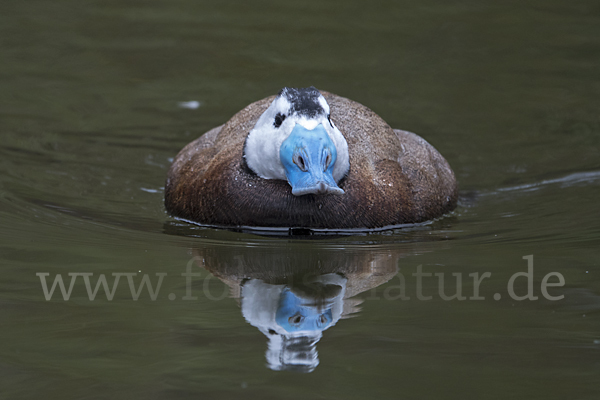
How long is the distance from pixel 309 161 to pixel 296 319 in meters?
1.81

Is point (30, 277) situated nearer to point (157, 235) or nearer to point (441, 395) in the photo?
point (157, 235)

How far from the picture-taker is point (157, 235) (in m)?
6.33

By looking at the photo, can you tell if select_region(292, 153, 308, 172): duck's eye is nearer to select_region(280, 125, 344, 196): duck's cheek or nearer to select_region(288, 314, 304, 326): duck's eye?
select_region(280, 125, 344, 196): duck's cheek

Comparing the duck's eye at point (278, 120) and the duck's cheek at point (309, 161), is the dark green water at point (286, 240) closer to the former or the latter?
the duck's cheek at point (309, 161)

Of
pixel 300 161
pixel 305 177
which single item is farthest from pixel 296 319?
pixel 300 161

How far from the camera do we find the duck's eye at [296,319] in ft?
14.0

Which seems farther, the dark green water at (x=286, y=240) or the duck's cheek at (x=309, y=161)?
the duck's cheek at (x=309, y=161)

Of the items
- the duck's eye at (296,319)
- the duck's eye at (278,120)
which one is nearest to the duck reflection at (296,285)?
the duck's eye at (296,319)

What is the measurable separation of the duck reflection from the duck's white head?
0.48 m

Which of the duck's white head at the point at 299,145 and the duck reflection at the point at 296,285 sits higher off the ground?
the duck's white head at the point at 299,145

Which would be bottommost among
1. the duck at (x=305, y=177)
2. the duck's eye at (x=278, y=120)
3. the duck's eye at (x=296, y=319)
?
the duck's eye at (x=296, y=319)

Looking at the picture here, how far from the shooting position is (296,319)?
14.2ft

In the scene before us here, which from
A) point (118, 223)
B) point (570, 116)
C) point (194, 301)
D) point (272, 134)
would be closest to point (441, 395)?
point (194, 301)

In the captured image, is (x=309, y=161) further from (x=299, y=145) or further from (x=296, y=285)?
(x=296, y=285)
